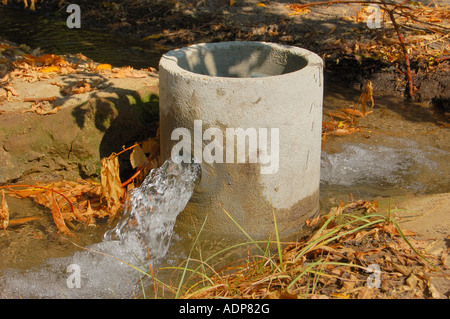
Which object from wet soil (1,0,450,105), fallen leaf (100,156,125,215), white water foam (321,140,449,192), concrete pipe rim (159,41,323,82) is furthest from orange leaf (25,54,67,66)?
white water foam (321,140,449,192)

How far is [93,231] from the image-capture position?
12.7 feet

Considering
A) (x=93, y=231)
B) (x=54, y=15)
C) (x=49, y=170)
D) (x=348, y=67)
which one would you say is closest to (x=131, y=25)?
(x=54, y=15)

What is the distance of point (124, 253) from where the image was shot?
3.55 metres

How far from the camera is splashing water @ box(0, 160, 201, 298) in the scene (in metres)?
3.20

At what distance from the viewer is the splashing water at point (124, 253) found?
3.20 m

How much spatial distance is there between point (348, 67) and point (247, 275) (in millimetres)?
4354

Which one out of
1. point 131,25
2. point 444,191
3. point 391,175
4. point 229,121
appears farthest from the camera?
point 131,25

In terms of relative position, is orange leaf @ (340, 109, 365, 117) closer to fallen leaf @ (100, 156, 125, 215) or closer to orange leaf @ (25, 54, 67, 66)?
fallen leaf @ (100, 156, 125, 215)

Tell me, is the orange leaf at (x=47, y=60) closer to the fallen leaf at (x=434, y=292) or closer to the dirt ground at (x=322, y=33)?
the dirt ground at (x=322, y=33)

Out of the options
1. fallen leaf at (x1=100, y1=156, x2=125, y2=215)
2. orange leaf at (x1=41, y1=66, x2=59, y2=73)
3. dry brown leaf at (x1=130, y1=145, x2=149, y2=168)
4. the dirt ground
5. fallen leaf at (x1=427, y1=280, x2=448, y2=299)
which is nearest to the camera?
fallen leaf at (x1=427, y1=280, x2=448, y2=299)

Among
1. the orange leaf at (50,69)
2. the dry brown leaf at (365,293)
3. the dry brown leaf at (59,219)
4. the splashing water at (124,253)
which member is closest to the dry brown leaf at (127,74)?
the orange leaf at (50,69)

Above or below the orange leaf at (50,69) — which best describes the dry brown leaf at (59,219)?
below

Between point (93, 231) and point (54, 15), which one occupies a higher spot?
point (54, 15)

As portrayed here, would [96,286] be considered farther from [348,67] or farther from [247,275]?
[348,67]
